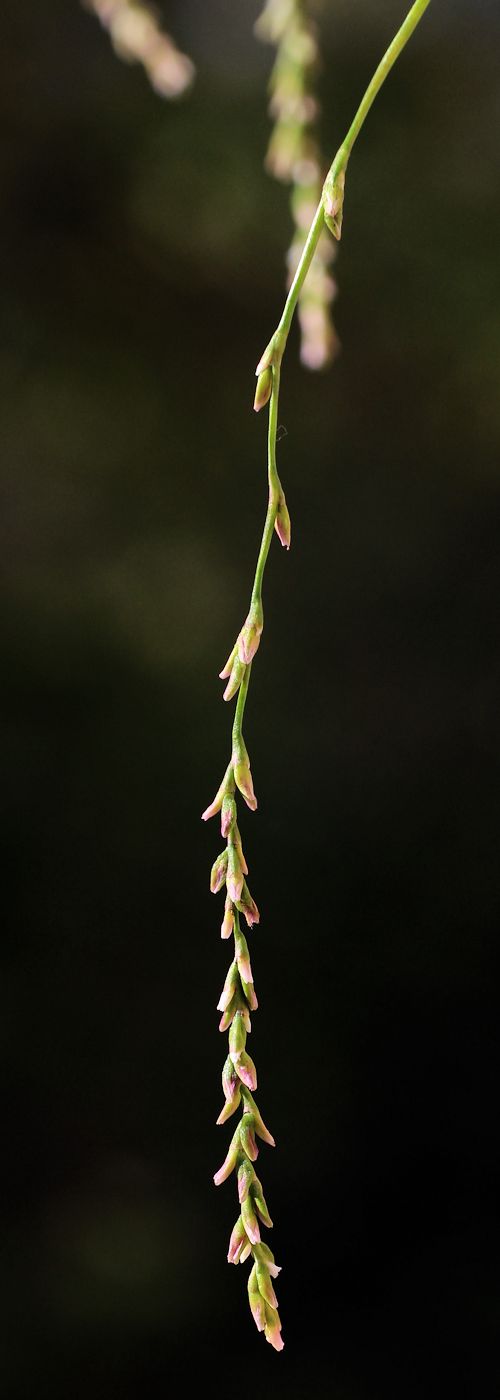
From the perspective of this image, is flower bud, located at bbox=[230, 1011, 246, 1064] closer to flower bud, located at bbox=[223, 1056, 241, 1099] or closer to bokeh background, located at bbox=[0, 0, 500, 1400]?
flower bud, located at bbox=[223, 1056, 241, 1099]

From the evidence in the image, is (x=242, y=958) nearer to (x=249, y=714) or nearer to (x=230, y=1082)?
(x=230, y=1082)

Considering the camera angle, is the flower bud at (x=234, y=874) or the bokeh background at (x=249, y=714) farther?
the bokeh background at (x=249, y=714)

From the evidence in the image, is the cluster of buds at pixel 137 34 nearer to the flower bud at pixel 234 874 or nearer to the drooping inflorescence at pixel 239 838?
the drooping inflorescence at pixel 239 838

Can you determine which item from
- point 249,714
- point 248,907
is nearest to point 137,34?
point 248,907

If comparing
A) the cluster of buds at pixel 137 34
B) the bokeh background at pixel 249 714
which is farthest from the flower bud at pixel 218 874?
the bokeh background at pixel 249 714

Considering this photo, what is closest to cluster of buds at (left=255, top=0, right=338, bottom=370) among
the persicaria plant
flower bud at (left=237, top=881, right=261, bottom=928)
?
the persicaria plant

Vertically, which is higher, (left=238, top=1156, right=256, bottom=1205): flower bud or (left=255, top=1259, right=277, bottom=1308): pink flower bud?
(left=238, top=1156, right=256, bottom=1205): flower bud

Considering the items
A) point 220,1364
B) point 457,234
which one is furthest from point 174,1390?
point 457,234

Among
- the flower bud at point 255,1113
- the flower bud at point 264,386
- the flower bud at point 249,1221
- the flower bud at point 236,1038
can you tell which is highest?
the flower bud at point 264,386

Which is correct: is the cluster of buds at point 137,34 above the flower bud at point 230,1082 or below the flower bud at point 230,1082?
above
